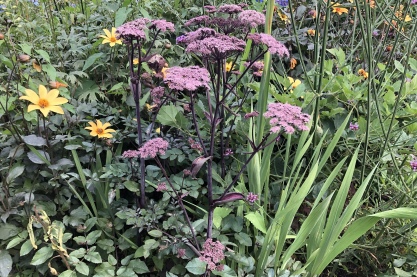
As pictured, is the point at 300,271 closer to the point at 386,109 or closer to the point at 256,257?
the point at 256,257

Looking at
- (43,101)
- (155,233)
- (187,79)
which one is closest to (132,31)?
(187,79)

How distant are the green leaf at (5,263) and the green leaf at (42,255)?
0.26 ft

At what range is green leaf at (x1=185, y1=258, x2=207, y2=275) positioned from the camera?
88 centimetres

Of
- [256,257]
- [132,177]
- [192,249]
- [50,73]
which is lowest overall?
[256,257]

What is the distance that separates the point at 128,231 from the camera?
109 cm

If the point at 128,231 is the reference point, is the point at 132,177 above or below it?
above

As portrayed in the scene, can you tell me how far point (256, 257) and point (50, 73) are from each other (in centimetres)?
92

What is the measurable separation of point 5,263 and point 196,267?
0.53 metres

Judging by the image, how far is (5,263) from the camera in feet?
3.12

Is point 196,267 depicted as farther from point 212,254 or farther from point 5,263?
point 5,263

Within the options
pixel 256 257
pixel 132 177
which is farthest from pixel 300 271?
pixel 132 177

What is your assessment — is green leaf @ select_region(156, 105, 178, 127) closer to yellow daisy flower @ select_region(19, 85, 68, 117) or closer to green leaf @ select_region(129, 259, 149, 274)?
yellow daisy flower @ select_region(19, 85, 68, 117)

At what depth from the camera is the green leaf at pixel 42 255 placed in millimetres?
924

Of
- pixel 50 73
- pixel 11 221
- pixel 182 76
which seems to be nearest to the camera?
pixel 182 76
